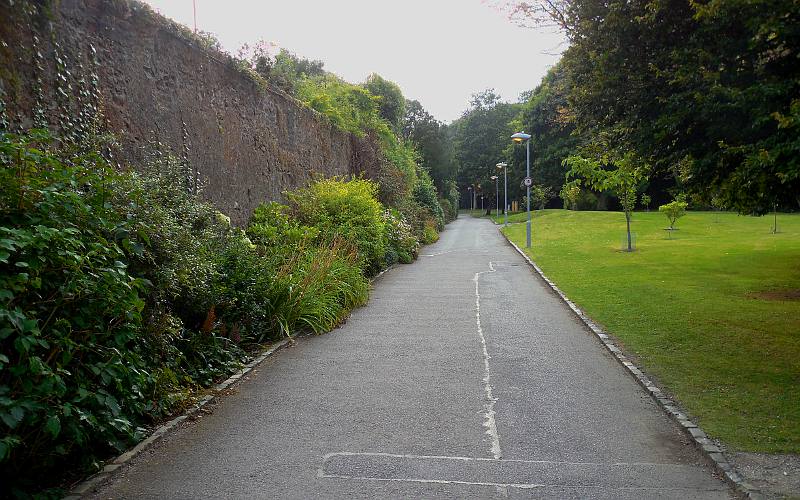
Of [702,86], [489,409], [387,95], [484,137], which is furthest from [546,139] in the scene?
[489,409]

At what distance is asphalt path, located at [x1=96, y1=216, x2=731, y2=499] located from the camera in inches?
176

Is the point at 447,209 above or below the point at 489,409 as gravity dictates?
above

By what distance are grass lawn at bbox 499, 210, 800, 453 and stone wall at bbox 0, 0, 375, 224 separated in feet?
24.8

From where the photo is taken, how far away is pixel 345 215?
16.7 m

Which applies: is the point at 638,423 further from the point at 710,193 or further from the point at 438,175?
the point at 438,175

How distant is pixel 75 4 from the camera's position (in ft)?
25.5

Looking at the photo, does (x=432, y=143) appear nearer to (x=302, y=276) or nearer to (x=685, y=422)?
(x=302, y=276)

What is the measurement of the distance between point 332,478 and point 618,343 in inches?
237

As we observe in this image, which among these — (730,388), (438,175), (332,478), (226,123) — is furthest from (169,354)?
(438,175)

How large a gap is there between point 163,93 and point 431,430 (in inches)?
Result: 286

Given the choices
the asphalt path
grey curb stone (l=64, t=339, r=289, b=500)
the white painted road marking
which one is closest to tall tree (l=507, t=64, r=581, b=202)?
the asphalt path

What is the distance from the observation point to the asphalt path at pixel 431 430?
14.6 feet

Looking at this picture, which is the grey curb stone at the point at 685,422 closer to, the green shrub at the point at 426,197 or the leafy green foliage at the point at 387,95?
the green shrub at the point at 426,197

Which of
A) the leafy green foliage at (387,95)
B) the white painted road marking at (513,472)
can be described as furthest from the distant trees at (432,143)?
the white painted road marking at (513,472)
